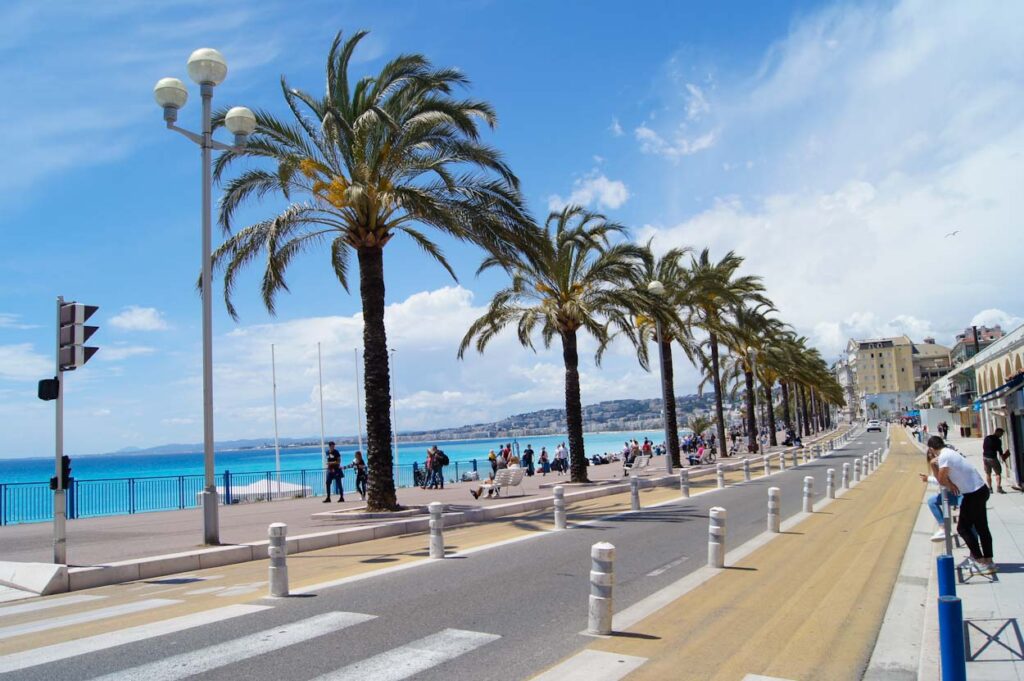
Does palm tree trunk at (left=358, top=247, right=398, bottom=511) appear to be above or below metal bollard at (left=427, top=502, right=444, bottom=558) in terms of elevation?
above

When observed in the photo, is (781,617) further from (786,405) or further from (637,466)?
(786,405)

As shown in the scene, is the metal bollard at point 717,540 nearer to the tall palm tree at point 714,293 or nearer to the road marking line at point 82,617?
the road marking line at point 82,617

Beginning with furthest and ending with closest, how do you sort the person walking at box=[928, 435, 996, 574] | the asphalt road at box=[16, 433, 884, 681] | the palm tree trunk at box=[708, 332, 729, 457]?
the palm tree trunk at box=[708, 332, 729, 457], the person walking at box=[928, 435, 996, 574], the asphalt road at box=[16, 433, 884, 681]

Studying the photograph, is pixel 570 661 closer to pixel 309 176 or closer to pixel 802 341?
pixel 309 176

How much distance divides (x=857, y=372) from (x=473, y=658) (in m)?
210

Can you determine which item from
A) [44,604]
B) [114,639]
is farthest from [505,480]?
[114,639]

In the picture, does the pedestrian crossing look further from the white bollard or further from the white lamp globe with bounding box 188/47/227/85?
the white bollard

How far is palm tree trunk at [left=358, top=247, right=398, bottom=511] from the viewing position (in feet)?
57.0

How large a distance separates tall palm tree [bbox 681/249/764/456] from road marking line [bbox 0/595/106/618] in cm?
3023

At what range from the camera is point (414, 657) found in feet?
20.5

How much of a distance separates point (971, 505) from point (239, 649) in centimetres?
800

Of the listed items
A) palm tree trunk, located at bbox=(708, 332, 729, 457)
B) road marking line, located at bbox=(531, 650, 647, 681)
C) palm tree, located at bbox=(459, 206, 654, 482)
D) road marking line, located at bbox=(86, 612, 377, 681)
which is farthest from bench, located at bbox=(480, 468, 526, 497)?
palm tree trunk, located at bbox=(708, 332, 729, 457)

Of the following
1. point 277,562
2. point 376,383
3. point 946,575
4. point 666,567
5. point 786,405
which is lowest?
point 666,567

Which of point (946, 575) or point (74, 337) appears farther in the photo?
point (74, 337)
